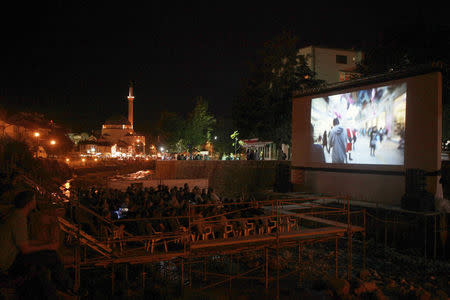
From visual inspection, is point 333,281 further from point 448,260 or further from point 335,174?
point 335,174

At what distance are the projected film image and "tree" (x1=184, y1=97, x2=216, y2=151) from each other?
30.0 m

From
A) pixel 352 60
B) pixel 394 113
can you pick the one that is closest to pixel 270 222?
pixel 394 113

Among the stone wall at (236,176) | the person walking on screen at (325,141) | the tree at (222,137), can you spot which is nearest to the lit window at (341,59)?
the tree at (222,137)

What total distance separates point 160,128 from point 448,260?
4712 cm

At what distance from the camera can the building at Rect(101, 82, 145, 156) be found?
63.1 m

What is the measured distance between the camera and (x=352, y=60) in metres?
41.7

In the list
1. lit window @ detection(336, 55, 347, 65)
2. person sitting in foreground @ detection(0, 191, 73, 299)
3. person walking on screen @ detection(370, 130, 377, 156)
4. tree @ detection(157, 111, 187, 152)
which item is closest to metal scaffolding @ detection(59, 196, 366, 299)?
person sitting in foreground @ detection(0, 191, 73, 299)

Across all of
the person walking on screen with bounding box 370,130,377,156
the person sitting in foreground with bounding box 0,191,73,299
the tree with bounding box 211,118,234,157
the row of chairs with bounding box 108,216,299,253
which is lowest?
the row of chairs with bounding box 108,216,299,253

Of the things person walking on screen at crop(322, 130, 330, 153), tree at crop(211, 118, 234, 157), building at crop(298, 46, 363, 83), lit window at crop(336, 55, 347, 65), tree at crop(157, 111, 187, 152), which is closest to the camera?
person walking on screen at crop(322, 130, 330, 153)

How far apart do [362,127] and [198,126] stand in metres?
33.8

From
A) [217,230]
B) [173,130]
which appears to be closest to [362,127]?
[217,230]

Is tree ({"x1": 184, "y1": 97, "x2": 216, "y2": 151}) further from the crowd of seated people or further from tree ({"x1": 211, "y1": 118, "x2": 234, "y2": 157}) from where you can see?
the crowd of seated people

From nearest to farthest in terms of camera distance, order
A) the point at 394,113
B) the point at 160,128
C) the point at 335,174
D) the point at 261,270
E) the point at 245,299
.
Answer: the point at 245,299 → the point at 261,270 → the point at 394,113 → the point at 335,174 → the point at 160,128

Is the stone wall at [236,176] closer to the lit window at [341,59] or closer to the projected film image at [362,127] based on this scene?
the projected film image at [362,127]
